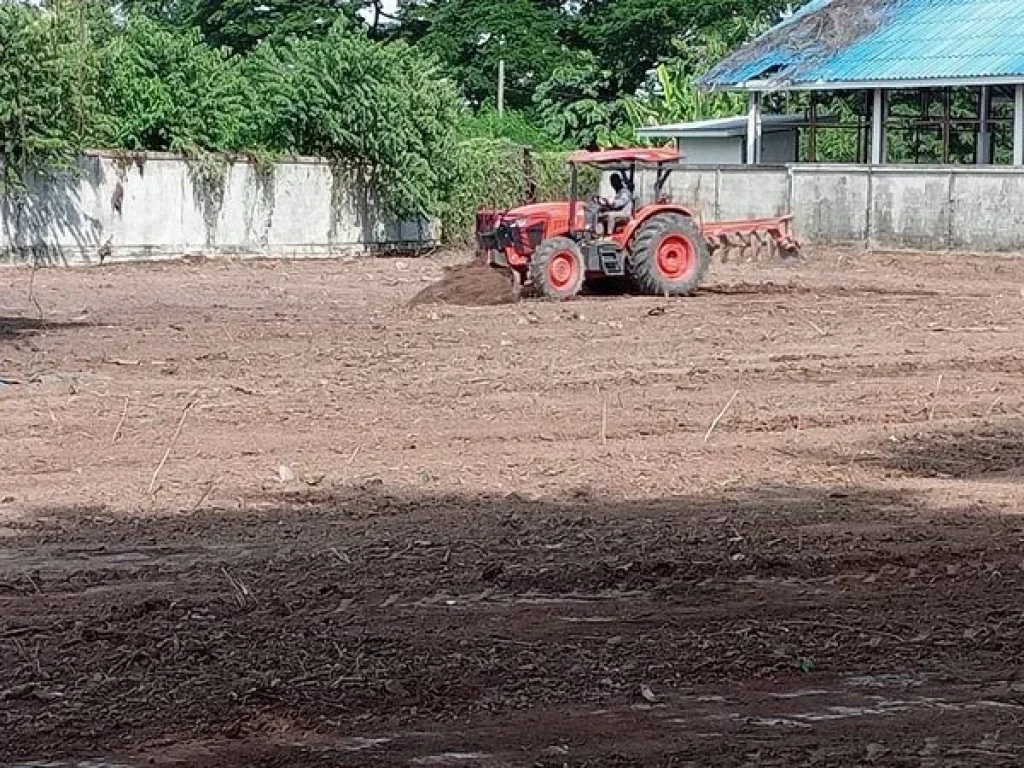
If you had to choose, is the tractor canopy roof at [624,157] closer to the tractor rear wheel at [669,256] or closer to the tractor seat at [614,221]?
the tractor seat at [614,221]

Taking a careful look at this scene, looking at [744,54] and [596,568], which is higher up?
[744,54]

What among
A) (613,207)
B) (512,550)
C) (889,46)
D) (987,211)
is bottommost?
(512,550)

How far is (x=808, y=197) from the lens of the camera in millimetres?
34375

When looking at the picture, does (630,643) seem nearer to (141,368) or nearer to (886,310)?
(141,368)

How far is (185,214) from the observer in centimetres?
3228

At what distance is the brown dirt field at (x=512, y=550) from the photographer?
6.07 meters

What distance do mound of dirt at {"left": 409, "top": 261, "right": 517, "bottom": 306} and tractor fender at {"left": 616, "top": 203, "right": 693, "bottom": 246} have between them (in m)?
1.58

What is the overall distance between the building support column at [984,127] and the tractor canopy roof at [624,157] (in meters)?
18.6

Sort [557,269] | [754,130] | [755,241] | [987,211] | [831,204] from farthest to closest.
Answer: [754,130], [831,204], [987,211], [755,241], [557,269]

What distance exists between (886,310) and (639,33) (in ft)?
125

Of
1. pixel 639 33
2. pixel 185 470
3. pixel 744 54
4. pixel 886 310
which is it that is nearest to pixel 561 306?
pixel 886 310

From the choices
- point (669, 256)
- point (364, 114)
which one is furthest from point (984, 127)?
point (669, 256)

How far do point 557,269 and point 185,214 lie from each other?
12.0m

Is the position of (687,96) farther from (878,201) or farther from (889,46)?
(878,201)
